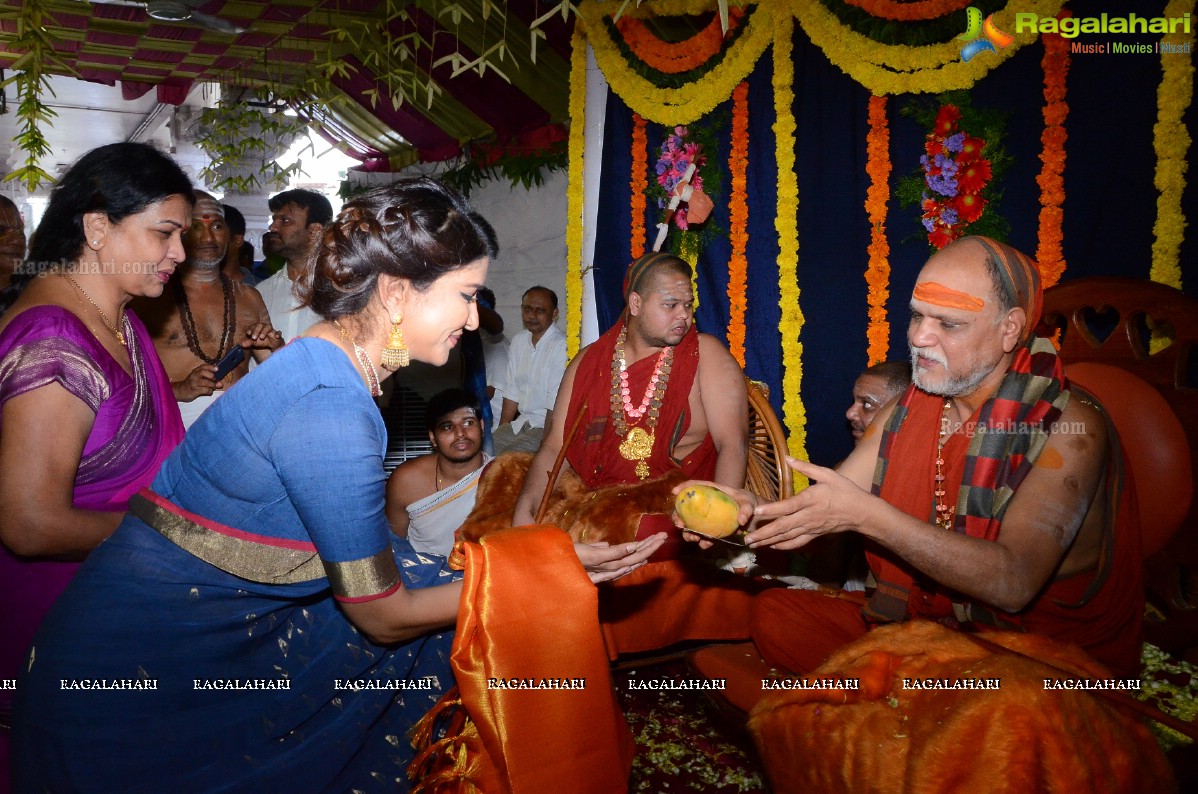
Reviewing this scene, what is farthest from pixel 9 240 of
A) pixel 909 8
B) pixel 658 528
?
pixel 909 8

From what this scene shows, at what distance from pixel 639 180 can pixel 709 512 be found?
420cm

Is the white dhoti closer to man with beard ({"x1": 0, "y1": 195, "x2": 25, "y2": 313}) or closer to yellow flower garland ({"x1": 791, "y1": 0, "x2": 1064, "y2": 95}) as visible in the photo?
man with beard ({"x1": 0, "y1": 195, "x2": 25, "y2": 313})

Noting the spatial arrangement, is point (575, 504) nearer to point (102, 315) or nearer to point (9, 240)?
point (102, 315)

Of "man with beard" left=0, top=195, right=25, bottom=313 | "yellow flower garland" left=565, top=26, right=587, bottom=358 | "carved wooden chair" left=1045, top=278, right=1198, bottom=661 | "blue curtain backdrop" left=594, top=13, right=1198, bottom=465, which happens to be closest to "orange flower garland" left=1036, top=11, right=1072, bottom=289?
"blue curtain backdrop" left=594, top=13, right=1198, bottom=465

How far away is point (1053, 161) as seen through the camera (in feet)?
12.8

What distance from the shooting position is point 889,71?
14.5 ft

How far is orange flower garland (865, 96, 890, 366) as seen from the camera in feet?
15.2

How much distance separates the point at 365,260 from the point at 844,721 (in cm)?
162

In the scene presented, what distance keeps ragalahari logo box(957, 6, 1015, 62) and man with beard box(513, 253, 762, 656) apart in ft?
6.01

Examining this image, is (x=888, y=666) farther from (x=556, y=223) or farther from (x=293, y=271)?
(x=556, y=223)

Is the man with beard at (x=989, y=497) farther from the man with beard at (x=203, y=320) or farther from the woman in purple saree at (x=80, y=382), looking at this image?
the man with beard at (x=203, y=320)

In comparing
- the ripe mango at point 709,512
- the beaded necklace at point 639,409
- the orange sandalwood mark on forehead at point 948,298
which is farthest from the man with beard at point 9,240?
the orange sandalwood mark on forehead at point 948,298

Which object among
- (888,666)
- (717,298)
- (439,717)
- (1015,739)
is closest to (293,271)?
(717,298)

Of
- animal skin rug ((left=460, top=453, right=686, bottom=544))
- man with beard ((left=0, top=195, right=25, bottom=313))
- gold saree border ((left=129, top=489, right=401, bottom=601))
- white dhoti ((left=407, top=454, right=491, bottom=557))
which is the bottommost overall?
white dhoti ((left=407, top=454, right=491, bottom=557))
